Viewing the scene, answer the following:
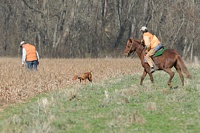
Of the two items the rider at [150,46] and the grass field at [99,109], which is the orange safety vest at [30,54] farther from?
the rider at [150,46]

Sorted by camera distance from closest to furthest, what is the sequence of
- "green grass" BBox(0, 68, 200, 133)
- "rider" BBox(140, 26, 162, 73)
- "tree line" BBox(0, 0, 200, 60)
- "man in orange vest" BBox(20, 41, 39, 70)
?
"green grass" BBox(0, 68, 200, 133)
"rider" BBox(140, 26, 162, 73)
"man in orange vest" BBox(20, 41, 39, 70)
"tree line" BBox(0, 0, 200, 60)

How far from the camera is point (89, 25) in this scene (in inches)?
1960

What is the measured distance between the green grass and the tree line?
30173 mm

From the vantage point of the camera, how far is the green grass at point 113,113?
30.0ft

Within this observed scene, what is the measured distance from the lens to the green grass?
30.0 feet

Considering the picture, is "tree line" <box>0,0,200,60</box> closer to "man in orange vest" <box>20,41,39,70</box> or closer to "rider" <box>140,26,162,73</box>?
"man in orange vest" <box>20,41,39,70</box>

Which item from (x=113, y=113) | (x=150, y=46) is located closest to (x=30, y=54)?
(x=150, y=46)

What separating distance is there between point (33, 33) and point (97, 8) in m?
7.82

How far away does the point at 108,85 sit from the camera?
1691 cm

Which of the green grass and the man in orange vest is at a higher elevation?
the man in orange vest

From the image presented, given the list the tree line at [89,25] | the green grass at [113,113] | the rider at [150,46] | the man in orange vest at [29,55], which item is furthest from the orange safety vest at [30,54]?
the tree line at [89,25]

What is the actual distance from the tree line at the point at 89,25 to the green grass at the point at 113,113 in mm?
30173

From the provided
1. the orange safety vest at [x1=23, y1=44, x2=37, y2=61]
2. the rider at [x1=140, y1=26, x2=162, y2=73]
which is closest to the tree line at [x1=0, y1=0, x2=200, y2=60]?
the orange safety vest at [x1=23, y1=44, x2=37, y2=61]

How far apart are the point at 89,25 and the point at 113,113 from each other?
39.6 meters
